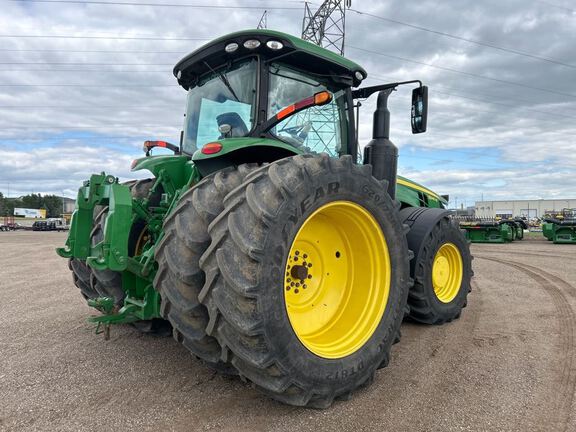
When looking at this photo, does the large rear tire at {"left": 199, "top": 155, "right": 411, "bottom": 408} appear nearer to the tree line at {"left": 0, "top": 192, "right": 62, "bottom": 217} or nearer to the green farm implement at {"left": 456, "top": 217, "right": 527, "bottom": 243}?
the green farm implement at {"left": 456, "top": 217, "right": 527, "bottom": 243}

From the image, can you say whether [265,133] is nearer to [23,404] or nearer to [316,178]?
[316,178]

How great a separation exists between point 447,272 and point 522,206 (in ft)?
287

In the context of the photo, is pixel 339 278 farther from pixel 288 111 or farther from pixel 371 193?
pixel 288 111

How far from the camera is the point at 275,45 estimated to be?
10.5ft

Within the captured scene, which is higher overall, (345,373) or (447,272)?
(447,272)

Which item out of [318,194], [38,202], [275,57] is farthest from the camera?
[38,202]

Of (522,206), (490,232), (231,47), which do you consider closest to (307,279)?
(231,47)

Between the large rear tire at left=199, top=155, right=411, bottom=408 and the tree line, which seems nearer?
the large rear tire at left=199, top=155, right=411, bottom=408

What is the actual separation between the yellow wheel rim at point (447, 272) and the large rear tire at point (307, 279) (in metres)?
1.88

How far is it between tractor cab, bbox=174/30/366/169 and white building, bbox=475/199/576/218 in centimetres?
7926

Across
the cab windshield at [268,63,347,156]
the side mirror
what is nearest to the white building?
the side mirror

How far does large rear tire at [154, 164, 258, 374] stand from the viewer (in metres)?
2.43

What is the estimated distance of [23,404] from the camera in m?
2.60

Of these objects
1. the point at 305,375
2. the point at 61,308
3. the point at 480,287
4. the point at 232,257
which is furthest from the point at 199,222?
the point at 480,287
